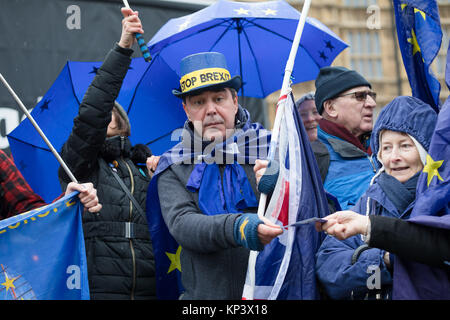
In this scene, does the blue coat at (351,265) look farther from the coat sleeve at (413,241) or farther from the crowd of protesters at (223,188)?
the coat sleeve at (413,241)

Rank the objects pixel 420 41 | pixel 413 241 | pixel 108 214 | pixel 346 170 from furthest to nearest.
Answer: pixel 346 170 → pixel 108 214 → pixel 420 41 → pixel 413 241

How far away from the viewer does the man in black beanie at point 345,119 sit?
12.7ft

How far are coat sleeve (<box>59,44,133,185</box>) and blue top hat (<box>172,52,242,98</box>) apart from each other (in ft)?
1.17

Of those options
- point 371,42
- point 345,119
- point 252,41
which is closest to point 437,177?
point 345,119

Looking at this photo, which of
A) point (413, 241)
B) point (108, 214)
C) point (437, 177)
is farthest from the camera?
point (108, 214)

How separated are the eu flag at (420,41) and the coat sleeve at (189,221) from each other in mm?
1112

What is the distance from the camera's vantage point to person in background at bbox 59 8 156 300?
353cm

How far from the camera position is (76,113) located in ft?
13.7

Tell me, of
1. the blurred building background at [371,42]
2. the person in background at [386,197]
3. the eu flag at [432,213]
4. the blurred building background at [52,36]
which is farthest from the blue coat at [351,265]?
the blurred building background at [371,42]

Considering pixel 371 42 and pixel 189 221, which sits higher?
pixel 371 42

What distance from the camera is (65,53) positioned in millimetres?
5434

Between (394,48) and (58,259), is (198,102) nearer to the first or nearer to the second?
(58,259)

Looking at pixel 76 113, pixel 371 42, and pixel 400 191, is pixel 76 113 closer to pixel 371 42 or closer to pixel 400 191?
pixel 400 191

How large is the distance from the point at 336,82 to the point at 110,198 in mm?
1590
